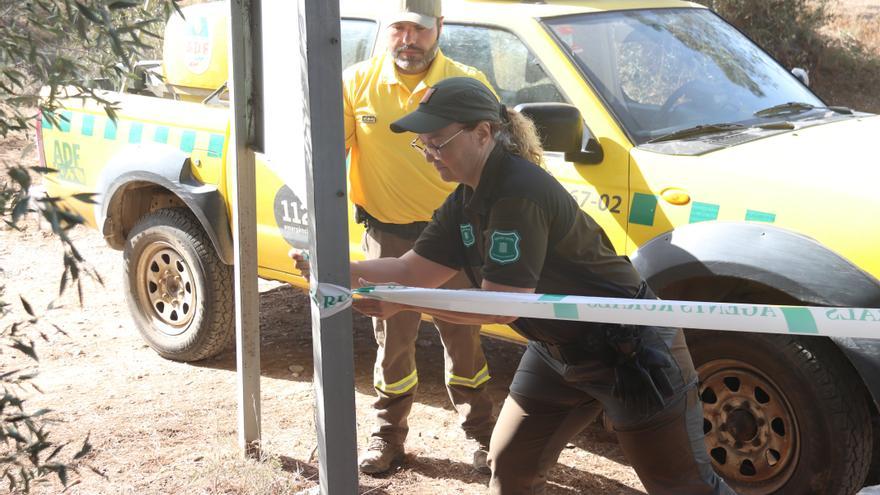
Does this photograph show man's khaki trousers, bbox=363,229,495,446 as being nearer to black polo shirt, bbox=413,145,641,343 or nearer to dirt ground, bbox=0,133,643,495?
dirt ground, bbox=0,133,643,495

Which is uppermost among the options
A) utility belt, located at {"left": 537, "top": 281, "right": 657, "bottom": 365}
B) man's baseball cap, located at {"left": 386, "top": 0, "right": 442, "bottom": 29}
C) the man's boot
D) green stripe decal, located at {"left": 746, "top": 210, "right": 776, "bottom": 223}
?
man's baseball cap, located at {"left": 386, "top": 0, "right": 442, "bottom": 29}

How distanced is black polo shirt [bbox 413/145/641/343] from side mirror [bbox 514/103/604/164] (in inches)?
39.5

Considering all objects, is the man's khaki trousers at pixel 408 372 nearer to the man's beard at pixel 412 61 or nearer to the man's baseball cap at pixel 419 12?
the man's beard at pixel 412 61

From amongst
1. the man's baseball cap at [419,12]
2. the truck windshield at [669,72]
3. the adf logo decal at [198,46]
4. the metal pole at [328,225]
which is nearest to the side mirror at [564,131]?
the truck windshield at [669,72]

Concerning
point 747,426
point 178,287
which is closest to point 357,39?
point 178,287

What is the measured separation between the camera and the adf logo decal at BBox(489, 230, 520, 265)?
277 cm

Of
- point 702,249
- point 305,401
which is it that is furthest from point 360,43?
point 702,249

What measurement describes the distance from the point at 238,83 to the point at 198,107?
4.75 feet

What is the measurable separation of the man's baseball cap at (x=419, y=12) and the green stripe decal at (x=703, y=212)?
4.14ft

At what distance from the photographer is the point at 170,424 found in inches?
197

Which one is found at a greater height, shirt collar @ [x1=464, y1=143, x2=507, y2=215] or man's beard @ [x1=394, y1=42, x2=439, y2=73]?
man's beard @ [x1=394, y1=42, x2=439, y2=73]

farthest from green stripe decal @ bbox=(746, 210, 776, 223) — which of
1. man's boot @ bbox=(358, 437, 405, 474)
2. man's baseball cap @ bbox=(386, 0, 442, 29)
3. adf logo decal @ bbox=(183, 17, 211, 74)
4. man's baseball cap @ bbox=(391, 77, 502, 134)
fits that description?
adf logo decal @ bbox=(183, 17, 211, 74)

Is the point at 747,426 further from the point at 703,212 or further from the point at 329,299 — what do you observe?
the point at 329,299

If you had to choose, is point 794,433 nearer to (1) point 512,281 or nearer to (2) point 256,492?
(1) point 512,281
